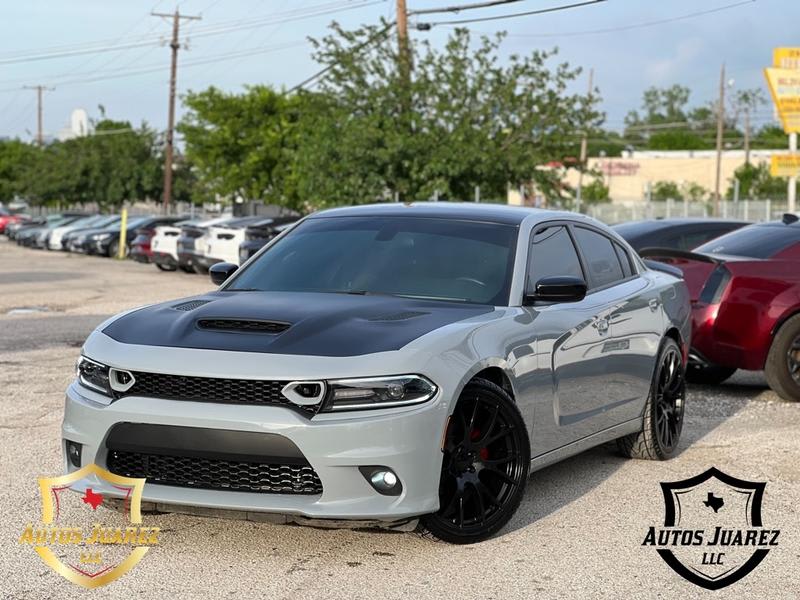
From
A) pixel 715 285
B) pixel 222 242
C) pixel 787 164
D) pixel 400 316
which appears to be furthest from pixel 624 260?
pixel 787 164

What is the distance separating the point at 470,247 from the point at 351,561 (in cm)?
195

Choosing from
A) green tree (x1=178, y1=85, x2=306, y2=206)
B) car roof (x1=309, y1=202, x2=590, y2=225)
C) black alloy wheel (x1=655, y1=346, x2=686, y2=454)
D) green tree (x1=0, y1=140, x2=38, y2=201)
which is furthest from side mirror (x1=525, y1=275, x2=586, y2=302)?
green tree (x1=0, y1=140, x2=38, y2=201)

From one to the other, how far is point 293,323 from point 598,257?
272 cm

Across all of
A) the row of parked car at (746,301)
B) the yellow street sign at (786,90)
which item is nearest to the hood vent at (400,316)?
the row of parked car at (746,301)

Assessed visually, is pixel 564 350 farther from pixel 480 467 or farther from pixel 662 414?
pixel 662 414

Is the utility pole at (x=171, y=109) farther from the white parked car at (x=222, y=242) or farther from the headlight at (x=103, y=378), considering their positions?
the headlight at (x=103, y=378)

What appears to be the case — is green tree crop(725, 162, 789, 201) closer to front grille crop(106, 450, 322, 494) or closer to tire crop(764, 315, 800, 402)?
tire crop(764, 315, 800, 402)

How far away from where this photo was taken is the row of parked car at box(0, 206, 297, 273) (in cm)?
2992

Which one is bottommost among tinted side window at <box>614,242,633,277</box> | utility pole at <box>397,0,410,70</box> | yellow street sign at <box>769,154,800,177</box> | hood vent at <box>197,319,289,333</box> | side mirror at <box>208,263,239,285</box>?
hood vent at <box>197,319,289,333</box>

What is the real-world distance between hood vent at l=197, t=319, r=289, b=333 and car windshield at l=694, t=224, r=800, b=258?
654 centimetres

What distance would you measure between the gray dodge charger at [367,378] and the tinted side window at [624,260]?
901 mm

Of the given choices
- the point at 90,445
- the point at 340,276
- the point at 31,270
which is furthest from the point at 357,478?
the point at 31,270

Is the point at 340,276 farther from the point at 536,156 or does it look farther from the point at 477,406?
the point at 536,156

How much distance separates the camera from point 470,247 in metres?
6.93
